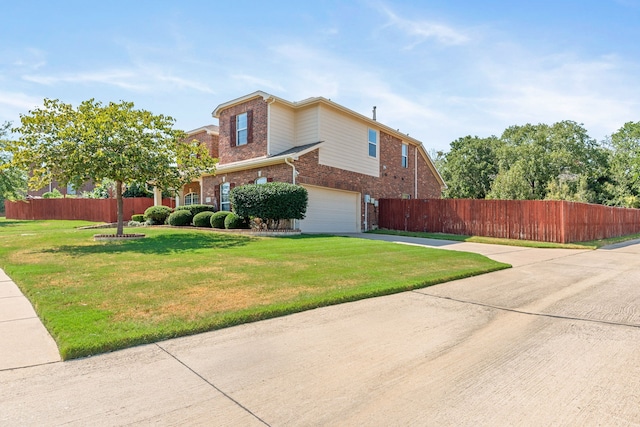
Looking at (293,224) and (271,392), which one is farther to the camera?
(293,224)

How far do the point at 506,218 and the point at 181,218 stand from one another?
15315 mm

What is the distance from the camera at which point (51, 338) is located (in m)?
3.89

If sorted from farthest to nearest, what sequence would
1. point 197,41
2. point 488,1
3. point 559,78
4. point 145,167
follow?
point 559,78, point 145,167, point 197,41, point 488,1

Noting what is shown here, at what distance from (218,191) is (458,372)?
1737cm

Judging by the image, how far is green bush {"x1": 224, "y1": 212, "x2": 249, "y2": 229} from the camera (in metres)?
15.5

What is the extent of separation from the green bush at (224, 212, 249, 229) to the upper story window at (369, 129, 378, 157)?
27.1 feet

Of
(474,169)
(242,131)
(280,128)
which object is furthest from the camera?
(474,169)

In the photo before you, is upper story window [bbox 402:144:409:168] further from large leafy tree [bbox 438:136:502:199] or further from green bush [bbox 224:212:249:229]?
large leafy tree [bbox 438:136:502:199]

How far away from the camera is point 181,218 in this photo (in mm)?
18297

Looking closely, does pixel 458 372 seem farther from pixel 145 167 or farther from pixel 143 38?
pixel 145 167

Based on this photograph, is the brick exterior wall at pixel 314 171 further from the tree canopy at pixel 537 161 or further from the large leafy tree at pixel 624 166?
the large leafy tree at pixel 624 166

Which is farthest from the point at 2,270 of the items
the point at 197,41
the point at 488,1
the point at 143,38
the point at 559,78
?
the point at 559,78

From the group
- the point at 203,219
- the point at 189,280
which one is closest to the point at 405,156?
the point at 203,219

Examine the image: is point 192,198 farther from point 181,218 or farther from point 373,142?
point 373,142
